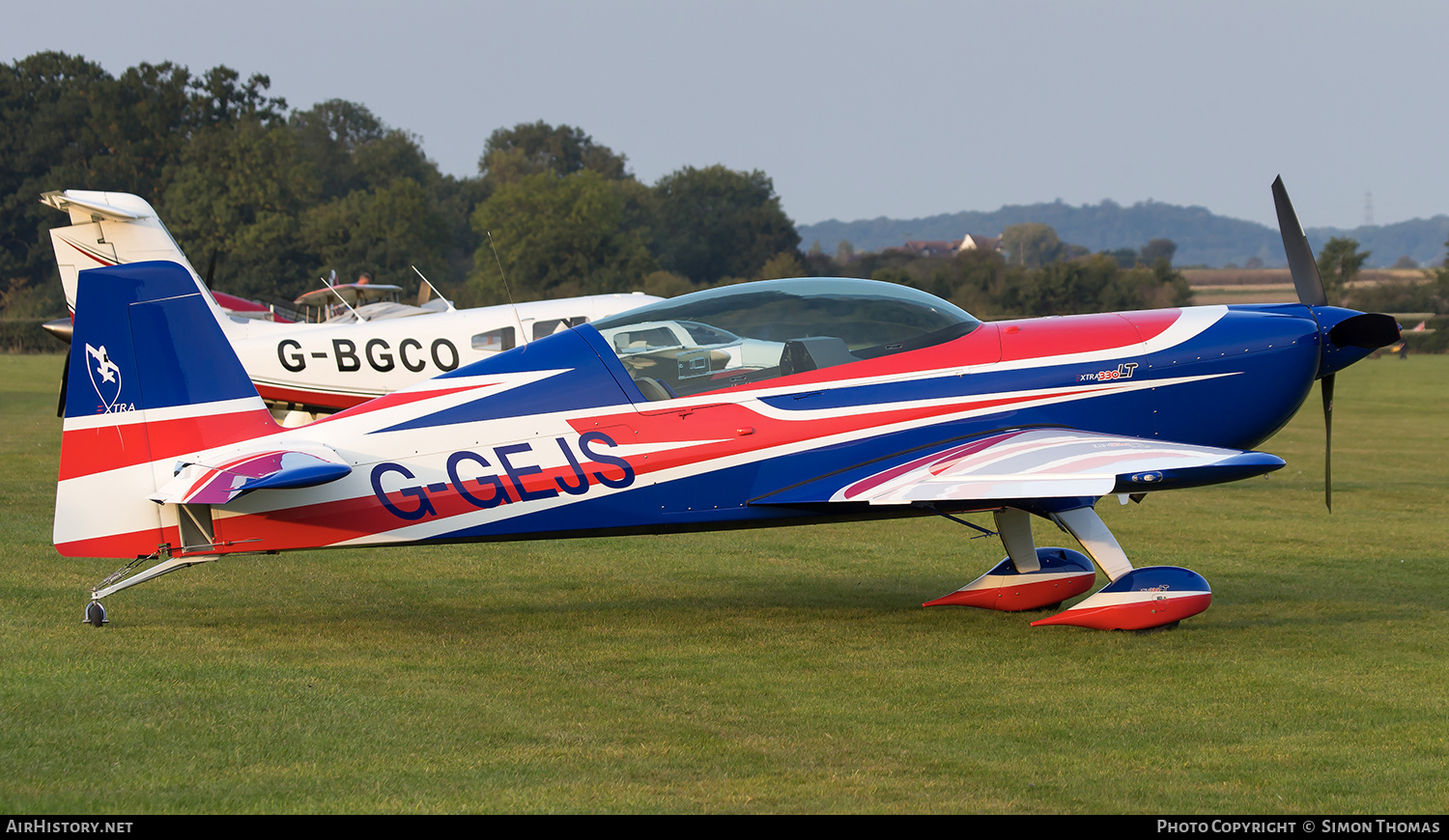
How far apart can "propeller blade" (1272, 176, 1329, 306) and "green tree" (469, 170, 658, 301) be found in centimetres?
5702

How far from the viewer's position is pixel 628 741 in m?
5.10

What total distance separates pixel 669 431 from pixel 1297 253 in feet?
15.5

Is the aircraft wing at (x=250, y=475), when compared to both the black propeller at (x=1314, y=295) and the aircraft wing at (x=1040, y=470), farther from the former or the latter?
the black propeller at (x=1314, y=295)

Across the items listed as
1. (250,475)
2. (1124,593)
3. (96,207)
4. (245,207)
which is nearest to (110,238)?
(96,207)

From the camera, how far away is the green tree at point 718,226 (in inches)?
3258

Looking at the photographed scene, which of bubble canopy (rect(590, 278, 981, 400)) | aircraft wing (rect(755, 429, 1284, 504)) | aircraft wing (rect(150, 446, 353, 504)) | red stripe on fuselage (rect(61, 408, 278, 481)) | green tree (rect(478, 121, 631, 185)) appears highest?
green tree (rect(478, 121, 631, 185))

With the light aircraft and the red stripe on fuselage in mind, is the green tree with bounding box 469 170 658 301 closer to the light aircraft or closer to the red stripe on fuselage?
the light aircraft

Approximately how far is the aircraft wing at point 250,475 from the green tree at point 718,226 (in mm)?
70088

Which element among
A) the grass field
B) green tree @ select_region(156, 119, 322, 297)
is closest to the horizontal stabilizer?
the grass field

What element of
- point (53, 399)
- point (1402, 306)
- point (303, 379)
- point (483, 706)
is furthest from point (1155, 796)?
point (1402, 306)

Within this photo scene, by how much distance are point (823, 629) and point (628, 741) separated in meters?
2.48

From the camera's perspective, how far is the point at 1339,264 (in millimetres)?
60281

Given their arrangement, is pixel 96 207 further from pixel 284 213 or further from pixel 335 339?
pixel 284 213

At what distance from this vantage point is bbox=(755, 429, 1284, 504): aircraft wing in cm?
624
